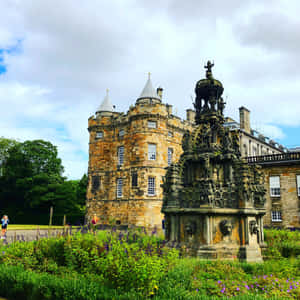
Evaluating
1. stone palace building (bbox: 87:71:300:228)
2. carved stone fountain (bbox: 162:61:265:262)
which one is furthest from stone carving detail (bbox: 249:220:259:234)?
stone palace building (bbox: 87:71:300:228)

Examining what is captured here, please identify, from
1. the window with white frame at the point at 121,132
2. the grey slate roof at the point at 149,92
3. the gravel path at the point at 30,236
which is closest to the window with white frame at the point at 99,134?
the window with white frame at the point at 121,132

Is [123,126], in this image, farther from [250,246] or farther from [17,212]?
[250,246]

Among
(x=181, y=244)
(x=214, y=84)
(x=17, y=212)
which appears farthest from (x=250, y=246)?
(x=17, y=212)

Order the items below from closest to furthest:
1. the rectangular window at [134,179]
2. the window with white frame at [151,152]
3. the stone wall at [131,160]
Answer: the stone wall at [131,160], the rectangular window at [134,179], the window with white frame at [151,152]

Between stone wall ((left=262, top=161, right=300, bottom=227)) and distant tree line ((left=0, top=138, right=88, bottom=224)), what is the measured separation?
28.1 m

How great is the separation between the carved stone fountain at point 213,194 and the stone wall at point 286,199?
18.7m

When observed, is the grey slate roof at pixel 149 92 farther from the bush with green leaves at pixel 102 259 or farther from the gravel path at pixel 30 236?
the bush with green leaves at pixel 102 259

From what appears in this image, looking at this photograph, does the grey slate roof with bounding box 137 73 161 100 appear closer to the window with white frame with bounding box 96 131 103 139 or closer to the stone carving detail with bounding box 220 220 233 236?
the window with white frame with bounding box 96 131 103 139

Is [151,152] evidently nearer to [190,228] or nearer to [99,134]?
[99,134]

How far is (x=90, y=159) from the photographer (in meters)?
38.8

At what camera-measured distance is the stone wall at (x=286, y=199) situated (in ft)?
87.1

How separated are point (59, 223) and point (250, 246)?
128ft

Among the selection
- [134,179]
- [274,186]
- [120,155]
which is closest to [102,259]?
[274,186]

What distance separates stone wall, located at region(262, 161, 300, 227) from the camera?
2656 centimetres
